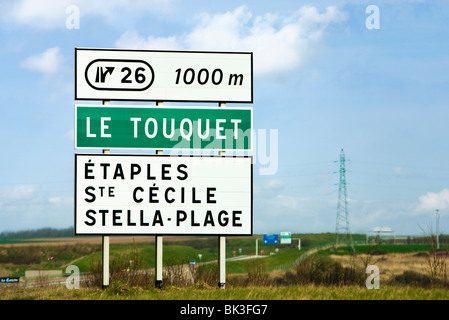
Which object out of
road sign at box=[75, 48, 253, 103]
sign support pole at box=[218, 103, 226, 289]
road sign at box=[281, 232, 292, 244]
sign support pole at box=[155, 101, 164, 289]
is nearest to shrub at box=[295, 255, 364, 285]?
sign support pole at box=[218, 103, 226, 289]

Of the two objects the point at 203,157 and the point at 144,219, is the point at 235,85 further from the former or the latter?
the point at 144,219

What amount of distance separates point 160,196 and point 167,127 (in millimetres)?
2135

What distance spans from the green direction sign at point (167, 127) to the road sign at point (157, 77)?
1.37 ft

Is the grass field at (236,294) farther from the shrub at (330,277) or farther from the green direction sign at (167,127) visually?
the green direction sign at (167,127)

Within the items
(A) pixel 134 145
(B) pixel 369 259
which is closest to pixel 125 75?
(A) pixel 134 145

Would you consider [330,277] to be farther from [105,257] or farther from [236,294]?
[105,257]

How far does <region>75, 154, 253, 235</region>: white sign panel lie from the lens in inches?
612

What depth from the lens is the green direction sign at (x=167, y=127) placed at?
1558cm

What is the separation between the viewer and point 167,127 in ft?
51.4

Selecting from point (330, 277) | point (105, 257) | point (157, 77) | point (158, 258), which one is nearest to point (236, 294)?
point (158, 258)

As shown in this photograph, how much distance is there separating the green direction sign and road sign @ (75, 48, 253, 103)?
0.42m

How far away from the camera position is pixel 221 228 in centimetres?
1579
